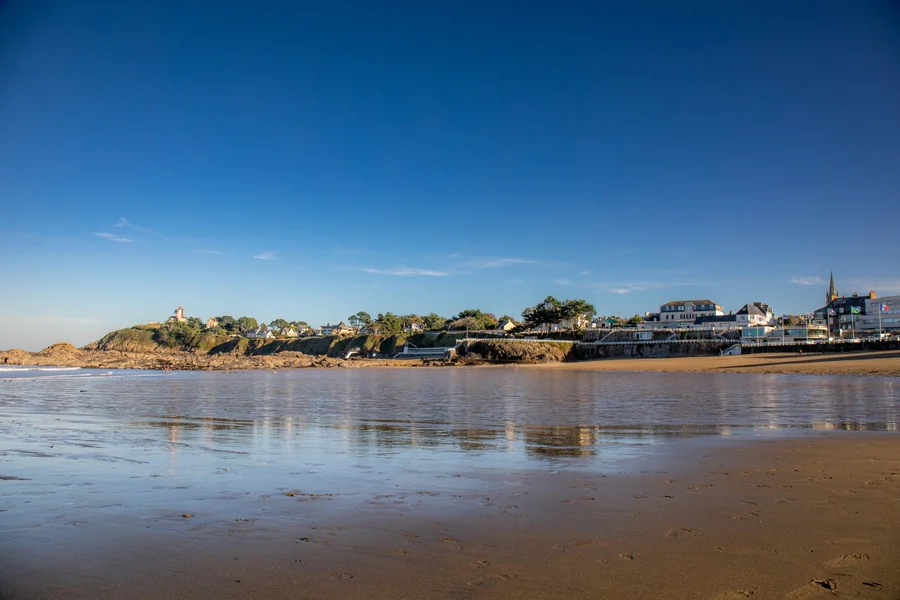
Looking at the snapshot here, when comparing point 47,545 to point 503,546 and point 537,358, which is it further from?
point 537,358

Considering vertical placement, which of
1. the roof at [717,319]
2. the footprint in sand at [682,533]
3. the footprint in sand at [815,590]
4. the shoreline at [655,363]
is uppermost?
the roof at [717,319]

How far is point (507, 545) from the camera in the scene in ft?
16.8

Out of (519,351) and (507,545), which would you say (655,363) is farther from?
(507,545)

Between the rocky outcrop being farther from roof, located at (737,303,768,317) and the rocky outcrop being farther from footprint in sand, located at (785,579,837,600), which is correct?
footprint in sand, located at (785,579,837,600)

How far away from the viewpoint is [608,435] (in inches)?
507

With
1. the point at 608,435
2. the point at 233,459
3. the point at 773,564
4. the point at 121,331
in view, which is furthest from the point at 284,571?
the point at 121,331

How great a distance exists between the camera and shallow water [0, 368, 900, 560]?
659cm

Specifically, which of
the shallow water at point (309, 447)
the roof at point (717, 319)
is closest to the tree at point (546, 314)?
the roof at point (717, 319)

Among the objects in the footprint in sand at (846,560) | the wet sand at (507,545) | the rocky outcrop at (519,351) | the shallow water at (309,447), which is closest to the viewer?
the wet sand at (507,545)

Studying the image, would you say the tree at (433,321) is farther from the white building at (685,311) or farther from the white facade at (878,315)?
the white facade at (878,315)

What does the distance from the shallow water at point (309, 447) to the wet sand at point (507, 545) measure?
170mm

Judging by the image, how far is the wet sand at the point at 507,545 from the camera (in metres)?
4.15

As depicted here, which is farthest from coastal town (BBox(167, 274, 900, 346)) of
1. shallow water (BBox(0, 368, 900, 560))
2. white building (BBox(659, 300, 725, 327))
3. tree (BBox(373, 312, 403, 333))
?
shallow water (BBox(0, 368, 900, 560))

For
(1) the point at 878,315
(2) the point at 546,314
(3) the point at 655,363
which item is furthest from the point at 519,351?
(1) the point at 878,315
